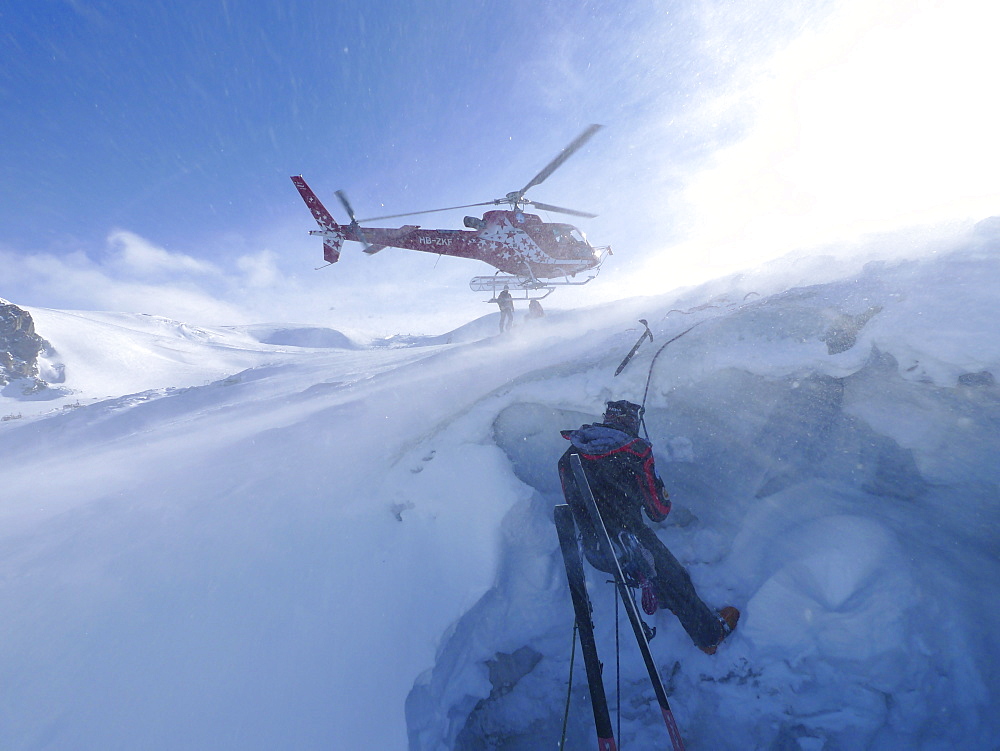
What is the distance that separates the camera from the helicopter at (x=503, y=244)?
1420cm

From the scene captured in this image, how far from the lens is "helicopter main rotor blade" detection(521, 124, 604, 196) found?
9305mm

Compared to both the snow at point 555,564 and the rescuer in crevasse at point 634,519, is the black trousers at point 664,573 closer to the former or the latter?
the rescuer in crevasse at point 634,519

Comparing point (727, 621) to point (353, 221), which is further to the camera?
point (353, 221)

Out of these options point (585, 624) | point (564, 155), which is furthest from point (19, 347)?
point (585, 624)

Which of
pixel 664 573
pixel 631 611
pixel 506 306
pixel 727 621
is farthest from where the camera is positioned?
pixel 506 306

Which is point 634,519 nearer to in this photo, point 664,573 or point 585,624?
point 664,573

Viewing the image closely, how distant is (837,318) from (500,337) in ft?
29.5

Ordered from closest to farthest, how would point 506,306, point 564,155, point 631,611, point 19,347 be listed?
point 631,611 < point 564,155 < point 506,306 < point 19,347

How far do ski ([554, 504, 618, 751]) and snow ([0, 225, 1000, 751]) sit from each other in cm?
74

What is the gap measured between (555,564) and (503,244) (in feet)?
39.7

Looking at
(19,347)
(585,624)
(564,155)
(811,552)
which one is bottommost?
(811,552)

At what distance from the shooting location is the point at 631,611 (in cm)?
304

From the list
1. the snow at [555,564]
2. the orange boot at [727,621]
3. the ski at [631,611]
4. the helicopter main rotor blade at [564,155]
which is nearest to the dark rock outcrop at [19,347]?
the snow at [555,564]

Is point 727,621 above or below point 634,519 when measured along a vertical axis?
below
